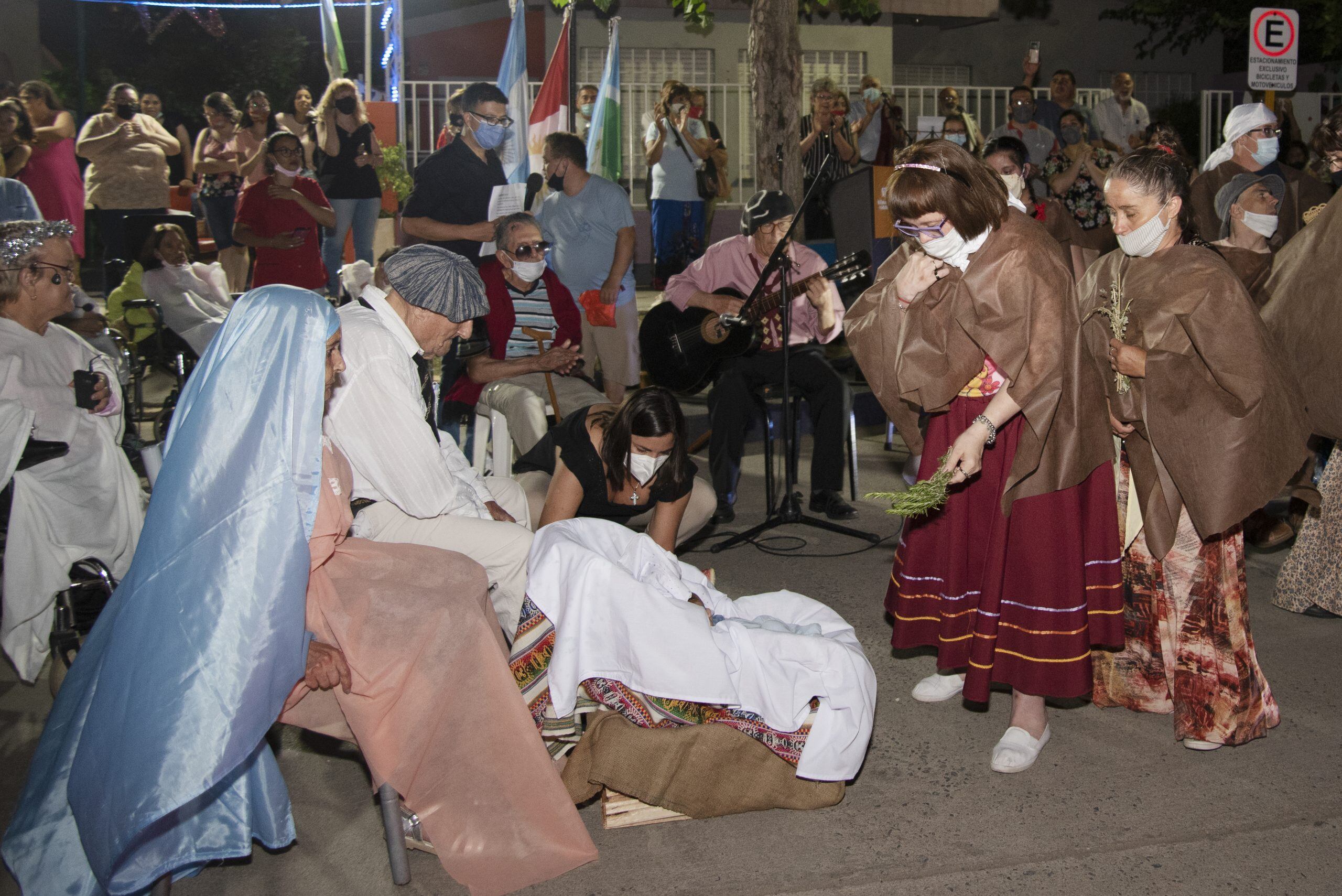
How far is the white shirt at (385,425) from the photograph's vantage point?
12.5 feet

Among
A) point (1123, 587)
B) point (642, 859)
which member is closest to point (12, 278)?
point (642, 859)

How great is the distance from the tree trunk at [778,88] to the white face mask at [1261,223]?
478 centimetres

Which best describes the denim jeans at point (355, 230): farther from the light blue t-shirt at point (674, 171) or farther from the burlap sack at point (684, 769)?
the burlap sack at point (684, 769)

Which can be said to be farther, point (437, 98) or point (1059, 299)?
point (437, 98)

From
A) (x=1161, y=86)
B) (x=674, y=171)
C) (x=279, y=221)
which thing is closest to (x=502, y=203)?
(x=279, y=221)

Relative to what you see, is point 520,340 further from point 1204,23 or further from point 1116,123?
point 1204,23

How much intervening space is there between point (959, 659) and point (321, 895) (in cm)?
209

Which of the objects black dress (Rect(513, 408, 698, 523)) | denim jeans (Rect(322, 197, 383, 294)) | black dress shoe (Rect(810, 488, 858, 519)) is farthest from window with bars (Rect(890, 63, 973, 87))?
black dress (Rect(513, 408, 698, 523))

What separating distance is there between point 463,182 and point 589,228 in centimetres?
102

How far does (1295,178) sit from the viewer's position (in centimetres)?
725

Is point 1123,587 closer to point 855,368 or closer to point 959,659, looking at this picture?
point 959,659

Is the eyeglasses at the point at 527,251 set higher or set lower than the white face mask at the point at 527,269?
higher

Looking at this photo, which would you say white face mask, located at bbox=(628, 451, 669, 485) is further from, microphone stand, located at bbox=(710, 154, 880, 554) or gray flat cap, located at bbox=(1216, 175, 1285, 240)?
gray flat cap, located at bbox=(1216, 175, 1285, 240)

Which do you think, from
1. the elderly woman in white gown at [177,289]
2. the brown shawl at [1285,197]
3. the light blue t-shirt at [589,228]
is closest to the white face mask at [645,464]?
the light blue t-shirt at [589,228]
